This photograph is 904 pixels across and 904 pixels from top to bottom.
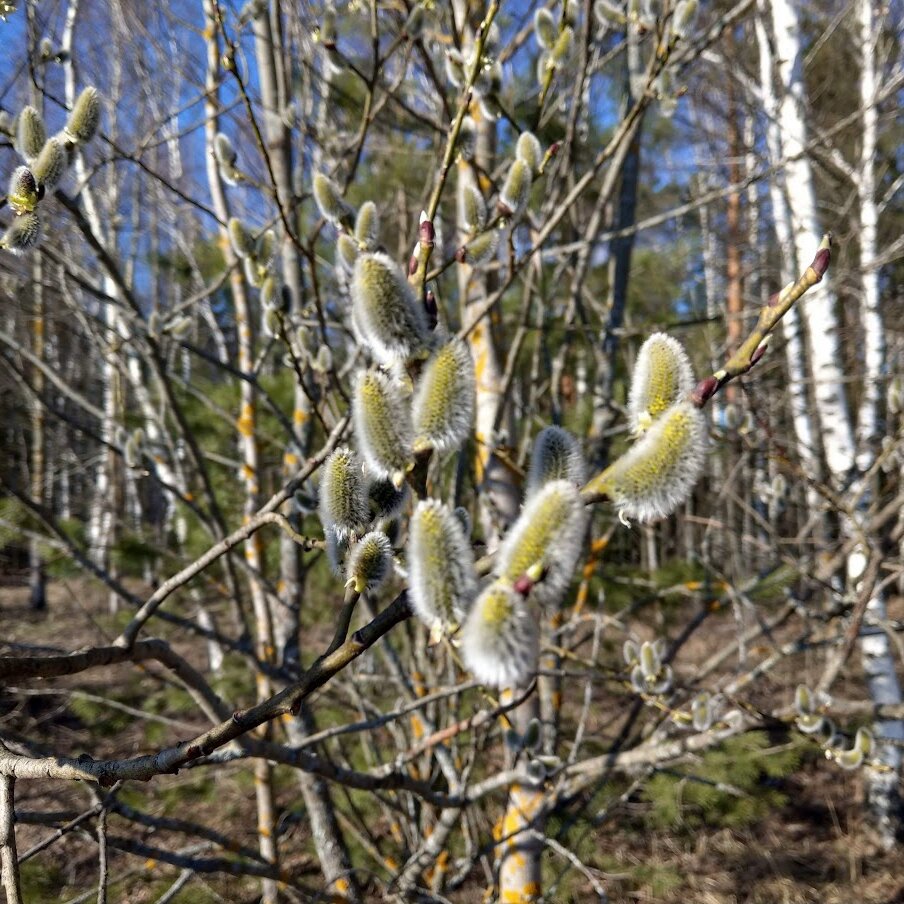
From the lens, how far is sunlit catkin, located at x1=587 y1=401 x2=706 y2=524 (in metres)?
0.58

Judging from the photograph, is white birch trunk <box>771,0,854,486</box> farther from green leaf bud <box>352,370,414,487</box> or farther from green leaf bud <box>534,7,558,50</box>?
green leaf bud <box>352,370,414,487</box>

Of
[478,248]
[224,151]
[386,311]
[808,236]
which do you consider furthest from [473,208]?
[808,236]

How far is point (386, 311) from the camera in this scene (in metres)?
0.67

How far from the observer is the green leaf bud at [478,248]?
1.04 m

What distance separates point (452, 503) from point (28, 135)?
1083 millimetres

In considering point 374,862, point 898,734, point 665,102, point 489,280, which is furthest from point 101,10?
point 898,734

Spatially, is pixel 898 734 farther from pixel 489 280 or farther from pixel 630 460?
pixel 630 460

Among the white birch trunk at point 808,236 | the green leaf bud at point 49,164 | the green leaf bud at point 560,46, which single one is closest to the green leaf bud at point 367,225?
the green leaf bud at point 49,164

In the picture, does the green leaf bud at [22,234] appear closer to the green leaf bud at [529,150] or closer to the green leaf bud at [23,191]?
the green leaf bud at [23,191]

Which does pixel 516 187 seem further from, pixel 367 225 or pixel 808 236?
pixel 808 236

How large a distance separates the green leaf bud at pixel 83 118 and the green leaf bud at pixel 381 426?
85cm

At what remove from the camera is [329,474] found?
0.72 meters

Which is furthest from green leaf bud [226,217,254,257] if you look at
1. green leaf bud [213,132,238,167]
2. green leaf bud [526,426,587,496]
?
green leaf bud [526,426,587,496]

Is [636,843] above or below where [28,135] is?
below
